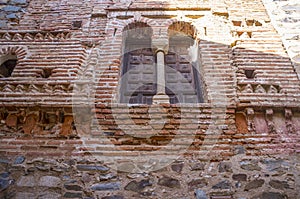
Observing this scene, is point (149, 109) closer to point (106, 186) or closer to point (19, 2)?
point (106, 186)

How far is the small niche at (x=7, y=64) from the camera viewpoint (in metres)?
4.48

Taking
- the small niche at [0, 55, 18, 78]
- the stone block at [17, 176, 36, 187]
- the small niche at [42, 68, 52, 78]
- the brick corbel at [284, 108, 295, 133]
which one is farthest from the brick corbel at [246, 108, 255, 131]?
the small niche at [0, 55, 18, 78]

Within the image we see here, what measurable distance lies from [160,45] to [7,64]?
221 centimetres

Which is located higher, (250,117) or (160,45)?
(160,45)

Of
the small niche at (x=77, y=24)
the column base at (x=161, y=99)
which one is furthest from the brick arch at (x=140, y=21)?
the column base at (x=161, y=99)

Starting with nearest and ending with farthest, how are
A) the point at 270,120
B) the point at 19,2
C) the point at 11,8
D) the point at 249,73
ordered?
the point at 270,120 < the point at 249,73 < the point at 11,8 < the point at 19,2

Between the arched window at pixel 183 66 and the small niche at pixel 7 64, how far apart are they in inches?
86.3

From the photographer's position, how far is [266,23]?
4891 millimetres

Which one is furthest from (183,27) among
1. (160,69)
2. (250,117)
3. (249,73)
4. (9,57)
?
(9,57)

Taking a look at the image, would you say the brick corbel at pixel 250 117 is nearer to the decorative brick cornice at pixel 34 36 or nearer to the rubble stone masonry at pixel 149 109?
the rubble stone masonry at pixel 149 109

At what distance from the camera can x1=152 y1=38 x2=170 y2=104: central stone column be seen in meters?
3.74

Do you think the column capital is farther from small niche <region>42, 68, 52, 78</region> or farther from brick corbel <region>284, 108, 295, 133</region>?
brick corbel <region>284, 108, 295, 133</region>

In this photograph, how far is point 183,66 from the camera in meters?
4.66

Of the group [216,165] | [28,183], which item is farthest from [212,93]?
[28,183]
